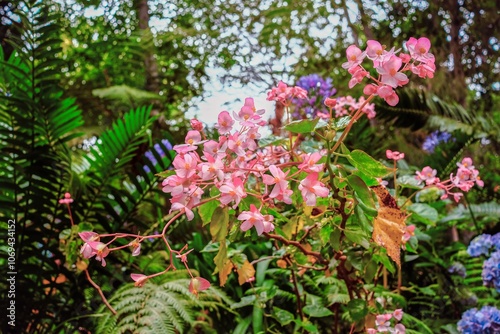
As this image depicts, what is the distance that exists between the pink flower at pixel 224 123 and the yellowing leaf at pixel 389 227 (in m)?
0.23

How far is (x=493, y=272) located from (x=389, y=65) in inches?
38.3

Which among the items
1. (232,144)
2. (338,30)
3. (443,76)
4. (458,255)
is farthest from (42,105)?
(338,30)

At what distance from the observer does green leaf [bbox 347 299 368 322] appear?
2.91ft

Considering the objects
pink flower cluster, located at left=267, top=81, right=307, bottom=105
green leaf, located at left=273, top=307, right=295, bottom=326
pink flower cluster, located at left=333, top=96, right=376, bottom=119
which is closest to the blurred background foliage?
green leaf, located at left=273, top=307, right=295, bottom=326

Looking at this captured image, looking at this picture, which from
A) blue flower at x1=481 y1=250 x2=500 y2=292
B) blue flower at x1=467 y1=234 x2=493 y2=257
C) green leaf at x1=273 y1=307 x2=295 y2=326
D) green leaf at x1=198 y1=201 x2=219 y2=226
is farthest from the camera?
blue flower at x1=467 y1=234 x2=493 y2=257

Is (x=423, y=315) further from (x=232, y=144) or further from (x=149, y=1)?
(x=149, y=1)

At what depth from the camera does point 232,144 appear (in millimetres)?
630

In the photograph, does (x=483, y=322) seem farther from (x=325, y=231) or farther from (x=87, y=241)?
(x=87, y=241)

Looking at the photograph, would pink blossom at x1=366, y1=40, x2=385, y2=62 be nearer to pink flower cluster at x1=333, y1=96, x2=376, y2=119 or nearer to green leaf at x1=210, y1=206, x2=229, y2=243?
green leaf at x1=210, y1=206, x2=229, y2=243

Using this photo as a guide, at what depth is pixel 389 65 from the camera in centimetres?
56

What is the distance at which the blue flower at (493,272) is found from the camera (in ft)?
4.24

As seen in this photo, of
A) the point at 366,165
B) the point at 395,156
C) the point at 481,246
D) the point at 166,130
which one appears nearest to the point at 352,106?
the point at 481,246

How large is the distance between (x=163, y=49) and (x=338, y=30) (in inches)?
66.0

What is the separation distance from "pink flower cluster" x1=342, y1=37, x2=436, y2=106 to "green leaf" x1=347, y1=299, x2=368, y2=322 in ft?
1.47
